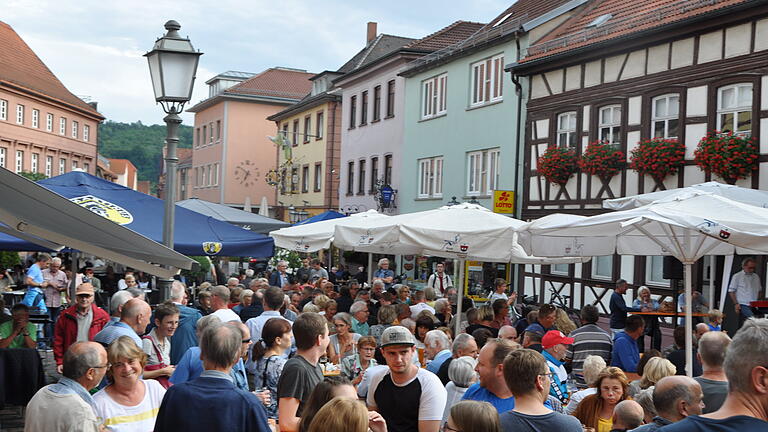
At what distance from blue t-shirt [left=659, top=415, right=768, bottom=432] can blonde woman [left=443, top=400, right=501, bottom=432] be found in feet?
3.33

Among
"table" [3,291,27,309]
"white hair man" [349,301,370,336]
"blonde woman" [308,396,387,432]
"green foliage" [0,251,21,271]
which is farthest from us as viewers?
"green foliage" [0,251,21,271]

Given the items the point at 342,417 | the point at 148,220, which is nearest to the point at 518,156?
the point at 148,220

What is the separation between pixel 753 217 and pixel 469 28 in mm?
30386

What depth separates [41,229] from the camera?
706 centimetres

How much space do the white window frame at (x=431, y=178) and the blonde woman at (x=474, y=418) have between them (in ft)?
94.2

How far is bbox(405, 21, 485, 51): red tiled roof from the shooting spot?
121 feet

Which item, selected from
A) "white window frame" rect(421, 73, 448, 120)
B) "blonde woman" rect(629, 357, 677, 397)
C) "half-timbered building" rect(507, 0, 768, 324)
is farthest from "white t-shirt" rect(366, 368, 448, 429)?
"white window frame" rect(421, 73, 448, 120)

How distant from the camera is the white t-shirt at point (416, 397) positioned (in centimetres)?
582

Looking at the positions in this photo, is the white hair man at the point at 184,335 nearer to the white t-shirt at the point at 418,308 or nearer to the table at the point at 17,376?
the table at the point at 17,376

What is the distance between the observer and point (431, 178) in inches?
1344

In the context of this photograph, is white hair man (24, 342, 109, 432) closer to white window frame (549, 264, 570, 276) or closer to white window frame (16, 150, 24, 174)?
white window frame (549, 264, 570, 276)

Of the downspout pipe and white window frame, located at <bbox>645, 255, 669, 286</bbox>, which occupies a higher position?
the downspout pipe

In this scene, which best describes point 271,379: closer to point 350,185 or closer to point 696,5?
point 696,5

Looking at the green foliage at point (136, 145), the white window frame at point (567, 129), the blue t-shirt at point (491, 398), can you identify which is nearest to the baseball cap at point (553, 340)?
the blue t-shirt at point (491, 398)
